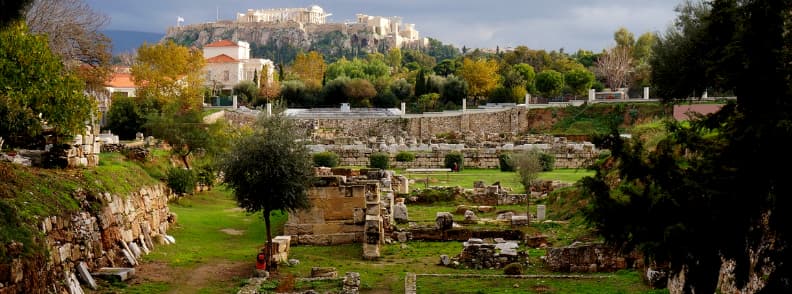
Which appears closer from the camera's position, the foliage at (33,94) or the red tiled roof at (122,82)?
the foliage at (33,94)

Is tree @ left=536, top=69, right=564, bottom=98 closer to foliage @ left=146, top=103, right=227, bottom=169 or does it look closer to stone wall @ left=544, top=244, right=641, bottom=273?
foliage @ left=146, top=103, right=227, bottom=169

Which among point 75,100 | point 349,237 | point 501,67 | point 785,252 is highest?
point 501,67

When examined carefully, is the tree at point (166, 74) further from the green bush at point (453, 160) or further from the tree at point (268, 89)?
→ the green bush at point (453, 160)

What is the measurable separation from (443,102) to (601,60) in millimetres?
25447

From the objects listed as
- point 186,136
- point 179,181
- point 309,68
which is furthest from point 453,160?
point 309,68

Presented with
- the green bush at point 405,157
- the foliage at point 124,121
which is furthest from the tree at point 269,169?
the foliage at point 124,121

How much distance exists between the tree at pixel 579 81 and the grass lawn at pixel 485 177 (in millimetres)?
32461

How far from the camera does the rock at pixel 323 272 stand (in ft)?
58.9

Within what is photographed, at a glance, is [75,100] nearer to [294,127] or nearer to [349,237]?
[294,127]

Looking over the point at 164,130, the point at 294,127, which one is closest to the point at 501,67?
the point at 164,130

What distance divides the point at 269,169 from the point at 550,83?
6181 centimetres

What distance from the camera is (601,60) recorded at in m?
96.9

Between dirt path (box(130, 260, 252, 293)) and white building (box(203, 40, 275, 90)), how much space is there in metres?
83.4

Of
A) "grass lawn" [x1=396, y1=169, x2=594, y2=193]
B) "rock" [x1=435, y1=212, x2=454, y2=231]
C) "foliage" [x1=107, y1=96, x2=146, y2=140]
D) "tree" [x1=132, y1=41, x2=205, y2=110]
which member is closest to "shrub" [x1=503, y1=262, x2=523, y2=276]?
"rock" [x1=435, y1=212, x2=454, y2=231]
